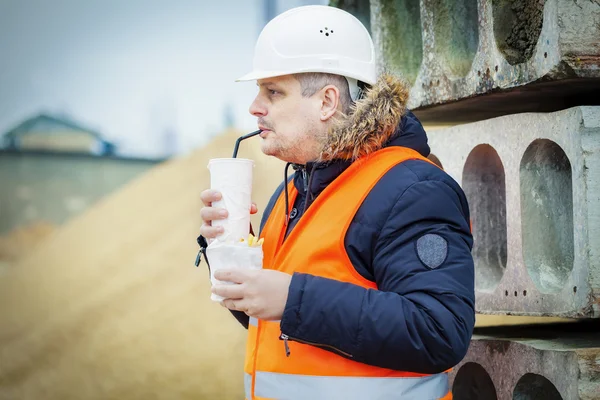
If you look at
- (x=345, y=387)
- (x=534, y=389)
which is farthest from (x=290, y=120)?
(x=534, y=389)

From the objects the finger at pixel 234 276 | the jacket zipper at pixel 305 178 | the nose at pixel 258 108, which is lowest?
the finger at pixel 234 276

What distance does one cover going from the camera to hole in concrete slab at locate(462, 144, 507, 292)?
348 centimetres

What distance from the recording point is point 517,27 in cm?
312

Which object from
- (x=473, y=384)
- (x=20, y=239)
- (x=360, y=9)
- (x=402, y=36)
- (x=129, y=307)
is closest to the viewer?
(x=473, y=384)

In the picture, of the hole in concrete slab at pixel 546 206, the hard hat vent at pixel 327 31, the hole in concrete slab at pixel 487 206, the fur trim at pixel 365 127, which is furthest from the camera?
the hole in concrete slab at pixel 487 206

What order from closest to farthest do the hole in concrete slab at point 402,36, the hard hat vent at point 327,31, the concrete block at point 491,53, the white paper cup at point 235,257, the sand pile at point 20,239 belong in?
1. the white paper cup at point 235,257
2. the hard hat vent at point 327,31
3. the concrete block at point 491,53
4. the hole in concrete slab at point 402,36
5. the sand pile at point 20,239

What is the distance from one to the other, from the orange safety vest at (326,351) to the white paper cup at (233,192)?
0.16 metres

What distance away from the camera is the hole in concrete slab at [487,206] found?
11.4ft

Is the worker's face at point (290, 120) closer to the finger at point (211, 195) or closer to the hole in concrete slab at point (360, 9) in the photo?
the finger at point (211, 195)

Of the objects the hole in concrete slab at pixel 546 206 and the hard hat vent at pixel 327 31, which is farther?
the hole in concrete slab at pixel 546 206

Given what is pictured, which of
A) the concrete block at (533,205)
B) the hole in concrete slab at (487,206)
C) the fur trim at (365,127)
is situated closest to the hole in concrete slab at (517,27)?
the concrete block at (533,205)

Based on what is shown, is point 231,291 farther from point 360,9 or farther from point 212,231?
point 360,9

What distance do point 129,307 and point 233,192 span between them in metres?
7.93

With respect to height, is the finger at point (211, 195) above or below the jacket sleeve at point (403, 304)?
above
